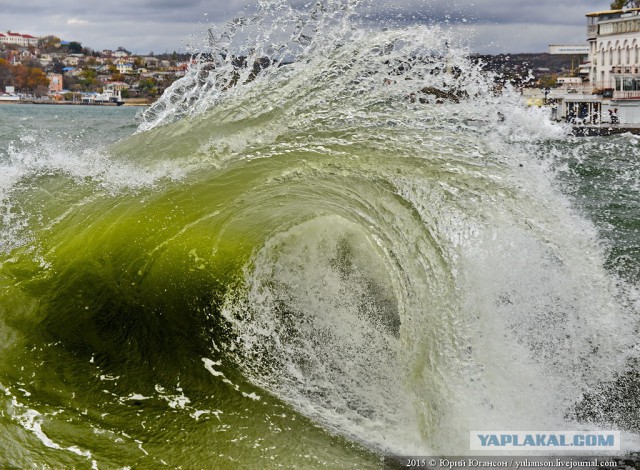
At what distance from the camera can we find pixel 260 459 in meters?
4.93

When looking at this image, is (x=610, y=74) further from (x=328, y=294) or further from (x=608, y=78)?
(x=328, y=294)

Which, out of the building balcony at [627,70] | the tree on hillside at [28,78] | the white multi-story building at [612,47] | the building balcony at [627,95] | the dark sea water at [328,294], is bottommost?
the dark sea water at [328,294]

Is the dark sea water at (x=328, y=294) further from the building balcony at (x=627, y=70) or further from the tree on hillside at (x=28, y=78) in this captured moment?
the tree on hillside at (x=28, y=78)

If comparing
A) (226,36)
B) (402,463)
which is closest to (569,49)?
(226,36)

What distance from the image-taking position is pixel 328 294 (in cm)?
620

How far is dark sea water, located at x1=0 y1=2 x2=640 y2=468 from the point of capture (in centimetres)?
535

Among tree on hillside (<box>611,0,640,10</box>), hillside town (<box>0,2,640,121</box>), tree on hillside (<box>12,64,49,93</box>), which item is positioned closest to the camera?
hillside town (<box>0,2,640,121</box>)

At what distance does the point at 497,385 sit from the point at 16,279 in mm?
4413

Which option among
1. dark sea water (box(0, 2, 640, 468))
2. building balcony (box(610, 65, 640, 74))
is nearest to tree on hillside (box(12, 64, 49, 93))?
building balcony (box(610, 65, 640, 74))

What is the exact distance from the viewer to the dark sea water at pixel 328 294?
17.6 ft

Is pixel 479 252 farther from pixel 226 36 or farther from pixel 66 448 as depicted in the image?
pixel 226 36

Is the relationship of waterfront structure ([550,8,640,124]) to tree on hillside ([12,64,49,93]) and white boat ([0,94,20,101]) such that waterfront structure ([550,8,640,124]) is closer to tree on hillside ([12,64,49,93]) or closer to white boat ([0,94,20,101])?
white boat ([0,94,20,101])

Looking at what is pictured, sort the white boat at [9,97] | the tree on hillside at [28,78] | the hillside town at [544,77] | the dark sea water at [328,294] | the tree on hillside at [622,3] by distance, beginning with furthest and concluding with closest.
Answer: the tree on hillside at [28,78] → the white boat at [9,97] → the tree on hillside at [622,3] → the hillside town at [544,77] → the dark sea water at [328,294]

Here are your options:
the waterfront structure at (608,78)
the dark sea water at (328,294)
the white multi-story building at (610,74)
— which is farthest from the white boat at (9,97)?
the dark sea water at (328,294)
